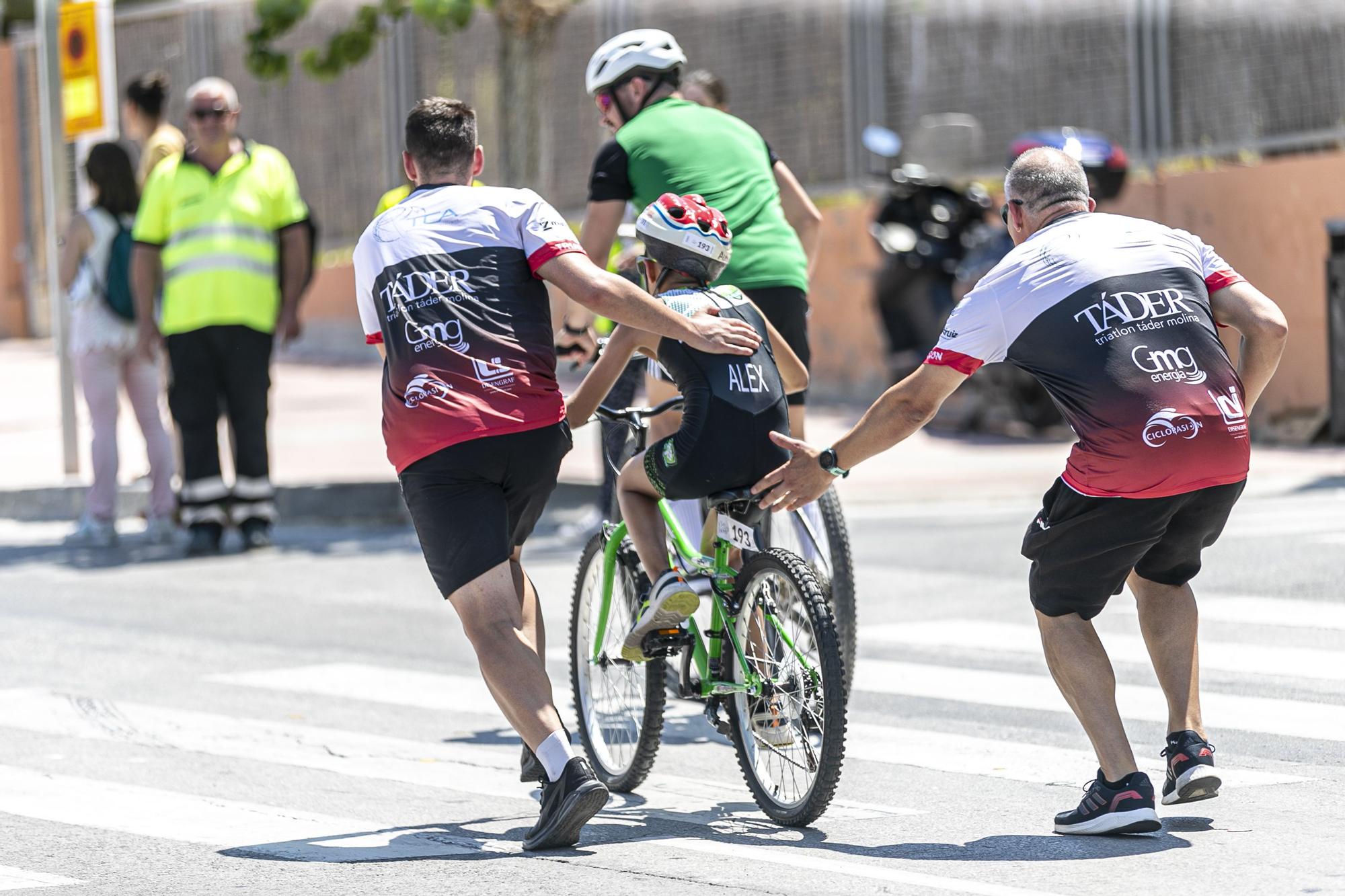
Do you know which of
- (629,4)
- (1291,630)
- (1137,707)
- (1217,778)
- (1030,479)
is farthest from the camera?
(629,4)

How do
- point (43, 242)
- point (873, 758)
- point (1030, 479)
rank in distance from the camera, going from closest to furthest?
point (873, 758) → point (1030, 479) → point (43, 242)

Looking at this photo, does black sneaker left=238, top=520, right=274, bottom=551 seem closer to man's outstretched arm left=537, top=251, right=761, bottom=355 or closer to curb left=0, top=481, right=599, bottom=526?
curb left=0, top=481, right=599, bottom=526

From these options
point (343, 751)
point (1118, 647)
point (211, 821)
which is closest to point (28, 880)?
point (211, 821)

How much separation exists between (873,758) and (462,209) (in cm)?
214

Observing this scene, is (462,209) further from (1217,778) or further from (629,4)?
(629,4)

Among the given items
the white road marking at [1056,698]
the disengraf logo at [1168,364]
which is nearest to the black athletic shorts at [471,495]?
the disengraf logo at [1168,364]

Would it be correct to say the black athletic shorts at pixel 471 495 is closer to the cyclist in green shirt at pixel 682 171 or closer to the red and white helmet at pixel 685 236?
the red and white helmet at pixel 685 236

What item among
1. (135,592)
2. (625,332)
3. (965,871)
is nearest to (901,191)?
(135,592)

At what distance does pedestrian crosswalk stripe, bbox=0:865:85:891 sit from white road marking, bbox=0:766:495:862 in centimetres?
45

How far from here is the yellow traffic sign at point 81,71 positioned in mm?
13469

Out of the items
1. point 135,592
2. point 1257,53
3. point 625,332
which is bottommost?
point 135,592

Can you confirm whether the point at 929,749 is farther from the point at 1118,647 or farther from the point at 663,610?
the point at 1118,647

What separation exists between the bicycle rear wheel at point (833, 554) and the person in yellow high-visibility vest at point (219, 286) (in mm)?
4865

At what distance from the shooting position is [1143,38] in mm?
16438
